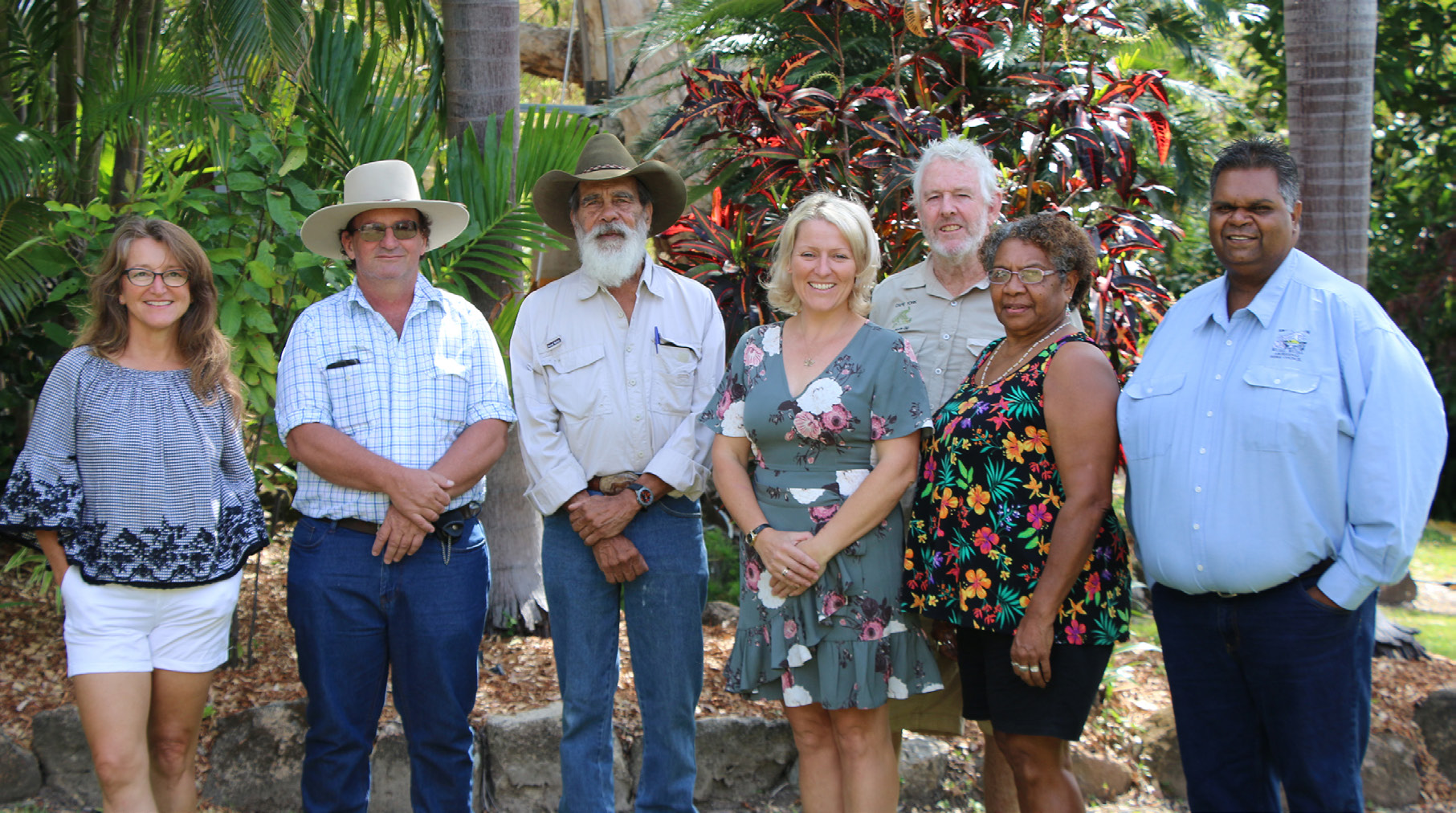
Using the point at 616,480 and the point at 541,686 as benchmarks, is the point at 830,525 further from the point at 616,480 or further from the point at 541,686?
the point at 541,686

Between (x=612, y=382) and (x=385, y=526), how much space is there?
0.83 meters

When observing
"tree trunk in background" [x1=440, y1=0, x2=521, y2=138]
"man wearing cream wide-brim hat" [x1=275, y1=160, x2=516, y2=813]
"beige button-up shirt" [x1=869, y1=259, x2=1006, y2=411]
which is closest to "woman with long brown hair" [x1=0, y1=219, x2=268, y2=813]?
"man wearing cream wide-brim hat" [x1=275, y1=160, x2=516, y2=813]

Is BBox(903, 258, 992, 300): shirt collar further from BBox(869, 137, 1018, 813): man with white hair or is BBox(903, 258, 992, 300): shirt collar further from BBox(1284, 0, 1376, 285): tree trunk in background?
BBox(1284, 0, 1376, 285): tree trunk in background

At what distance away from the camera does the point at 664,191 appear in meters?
3.87

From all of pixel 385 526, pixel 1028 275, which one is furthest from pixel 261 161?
pixel 1028 275

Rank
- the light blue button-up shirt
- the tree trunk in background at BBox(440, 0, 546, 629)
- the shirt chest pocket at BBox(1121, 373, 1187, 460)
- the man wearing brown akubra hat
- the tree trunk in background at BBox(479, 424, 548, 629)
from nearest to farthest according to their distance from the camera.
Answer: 1. the light blue button-up shirt
2. the shirt chest pocket at BBox(1121, 373, 1187, 460)
3. the man wearing brown akubra hat
4. the tree trunk in background at BBox(440, 0, 546, 629)
5. the tree trunk in background at BBox(479, 424, 548, 629)

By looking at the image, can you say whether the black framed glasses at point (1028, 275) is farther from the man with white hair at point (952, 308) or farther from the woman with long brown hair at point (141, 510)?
the woman with long brown hair at point (141, 510)

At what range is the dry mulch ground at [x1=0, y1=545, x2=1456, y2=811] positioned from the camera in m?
4.43

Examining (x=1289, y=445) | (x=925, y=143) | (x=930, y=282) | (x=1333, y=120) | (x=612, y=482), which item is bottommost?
(x=612, y=482)

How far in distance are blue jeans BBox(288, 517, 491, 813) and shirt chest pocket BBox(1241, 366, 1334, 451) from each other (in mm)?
2272

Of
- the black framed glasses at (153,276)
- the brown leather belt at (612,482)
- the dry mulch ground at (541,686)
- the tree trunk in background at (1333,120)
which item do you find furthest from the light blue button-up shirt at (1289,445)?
the black framed glasses at (153,276)

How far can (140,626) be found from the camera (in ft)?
10.3

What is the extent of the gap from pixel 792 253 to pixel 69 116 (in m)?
4.61

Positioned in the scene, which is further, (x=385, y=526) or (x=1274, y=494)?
(x=385, y=526)
